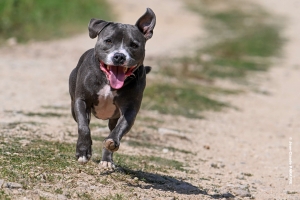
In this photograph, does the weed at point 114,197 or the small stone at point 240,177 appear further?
the small stone at point 240,177

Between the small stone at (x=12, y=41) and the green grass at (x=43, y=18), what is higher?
the green grass at (x=43, y=18)

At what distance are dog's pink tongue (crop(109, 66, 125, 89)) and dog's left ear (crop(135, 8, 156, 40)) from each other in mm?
509

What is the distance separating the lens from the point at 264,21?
32.8 metres

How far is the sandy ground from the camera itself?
27.6ft

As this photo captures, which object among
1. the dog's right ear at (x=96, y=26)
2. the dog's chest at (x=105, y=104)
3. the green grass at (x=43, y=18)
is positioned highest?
the green grass at (x=43, y=18)

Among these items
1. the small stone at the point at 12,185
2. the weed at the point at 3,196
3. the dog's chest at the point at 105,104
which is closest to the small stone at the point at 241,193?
the dog's chest at the point at 105,104

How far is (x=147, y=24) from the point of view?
23.1ft

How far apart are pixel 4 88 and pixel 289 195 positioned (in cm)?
687

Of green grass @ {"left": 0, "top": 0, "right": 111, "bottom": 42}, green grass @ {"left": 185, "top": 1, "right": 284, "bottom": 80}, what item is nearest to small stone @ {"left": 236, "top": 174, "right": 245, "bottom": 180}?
green grass @ {"left": 185, "top": 1, "right": 284, "bottom": 80}

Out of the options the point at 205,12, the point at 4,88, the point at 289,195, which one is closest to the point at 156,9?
the point at 205,12

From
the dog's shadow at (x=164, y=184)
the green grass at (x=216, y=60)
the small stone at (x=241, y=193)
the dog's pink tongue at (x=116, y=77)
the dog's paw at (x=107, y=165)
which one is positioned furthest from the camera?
the green grass at (x=216, y=60)

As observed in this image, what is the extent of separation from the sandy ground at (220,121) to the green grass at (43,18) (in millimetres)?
895

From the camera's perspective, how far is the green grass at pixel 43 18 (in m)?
21.2

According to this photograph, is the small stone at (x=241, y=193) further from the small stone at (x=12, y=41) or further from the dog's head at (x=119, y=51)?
the small stone at (x=12, y=41)
